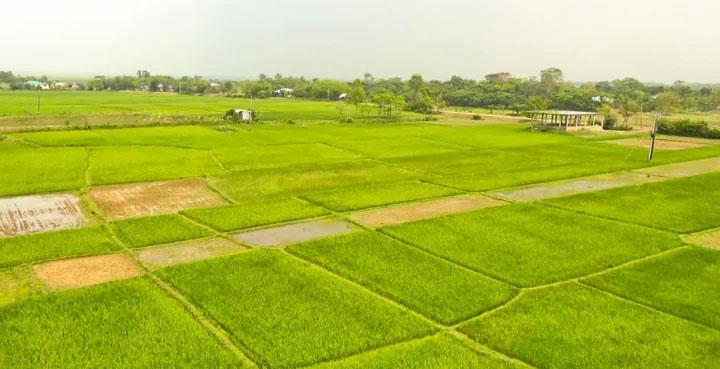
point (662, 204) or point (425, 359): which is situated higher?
point (662, 204)

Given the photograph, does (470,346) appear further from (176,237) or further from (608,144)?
(608,144)

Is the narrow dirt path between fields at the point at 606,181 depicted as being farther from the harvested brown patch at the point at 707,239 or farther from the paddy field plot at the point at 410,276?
the paddy field plot at the point at 410,276

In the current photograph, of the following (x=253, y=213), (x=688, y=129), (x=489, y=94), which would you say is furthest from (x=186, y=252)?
(x=489, y=94)

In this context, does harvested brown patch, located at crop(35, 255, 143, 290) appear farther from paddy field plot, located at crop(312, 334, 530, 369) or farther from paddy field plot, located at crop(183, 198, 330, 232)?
paddy field plot, located at crop(312, 334, 530, 369)

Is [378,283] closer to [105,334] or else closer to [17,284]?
[105,334]

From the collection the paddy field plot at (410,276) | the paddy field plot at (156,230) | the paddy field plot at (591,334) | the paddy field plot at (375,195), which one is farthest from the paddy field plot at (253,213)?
the paddy field plot at (591,334)
